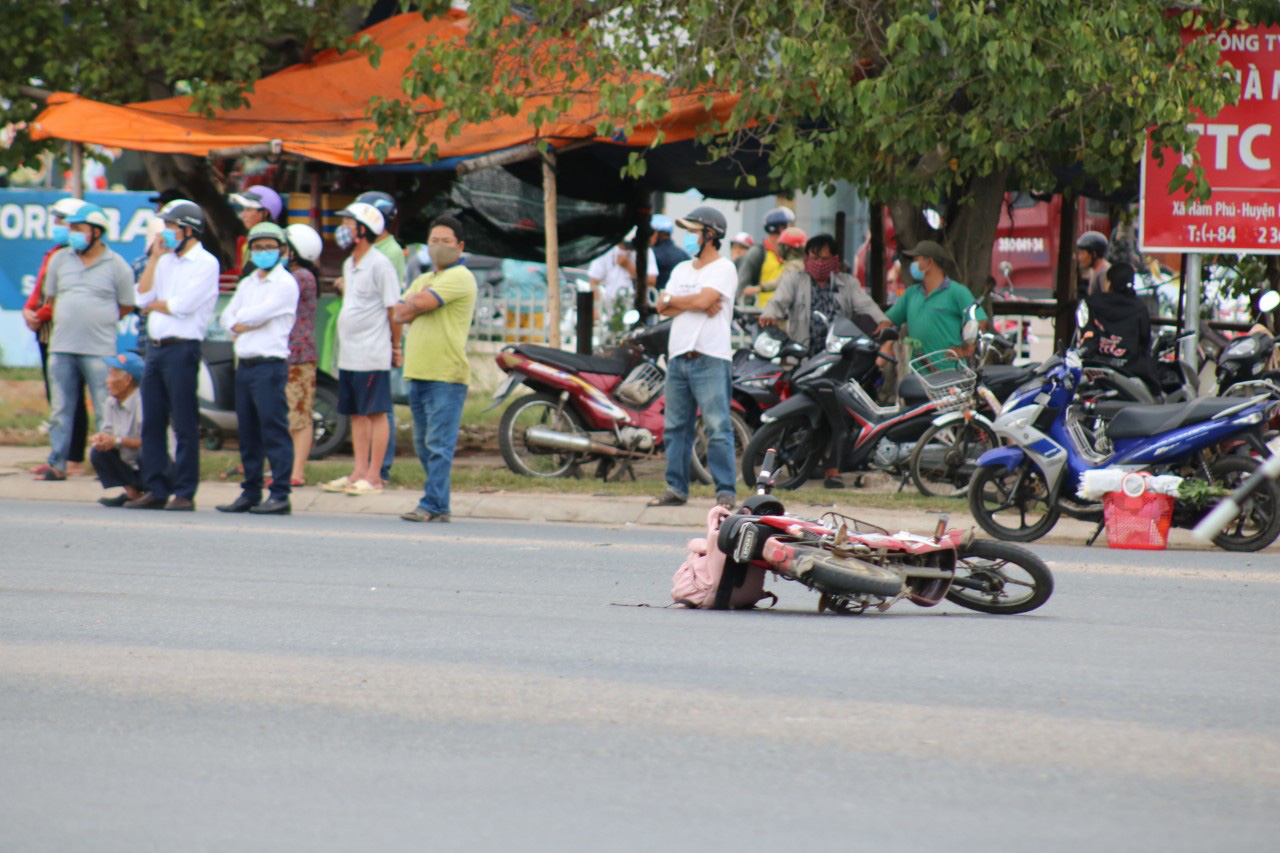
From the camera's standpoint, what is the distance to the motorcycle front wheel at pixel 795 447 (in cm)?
1262

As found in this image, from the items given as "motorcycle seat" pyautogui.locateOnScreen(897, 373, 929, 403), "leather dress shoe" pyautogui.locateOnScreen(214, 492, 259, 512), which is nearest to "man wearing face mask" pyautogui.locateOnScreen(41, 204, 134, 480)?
"leather dress shoe" pyautogui.locateOnScreen(214, 492, 259, 512)

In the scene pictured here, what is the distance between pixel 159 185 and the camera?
55.8ft

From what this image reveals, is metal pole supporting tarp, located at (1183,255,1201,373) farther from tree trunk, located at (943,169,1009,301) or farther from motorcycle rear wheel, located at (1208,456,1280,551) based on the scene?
motorcycle rear wheel, located at (1208,456,1280,551)

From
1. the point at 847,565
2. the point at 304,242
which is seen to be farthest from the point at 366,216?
the point at 847,565

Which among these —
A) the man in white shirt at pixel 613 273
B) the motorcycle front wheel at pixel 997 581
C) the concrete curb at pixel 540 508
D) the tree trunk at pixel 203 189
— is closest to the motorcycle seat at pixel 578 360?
the concrete curb at pixel 540 508

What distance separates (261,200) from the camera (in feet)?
43.8

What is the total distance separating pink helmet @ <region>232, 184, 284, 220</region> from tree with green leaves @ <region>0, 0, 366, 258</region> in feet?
3.47

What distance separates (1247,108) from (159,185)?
34.1 feet

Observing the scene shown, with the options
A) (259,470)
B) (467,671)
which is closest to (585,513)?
(259,470)

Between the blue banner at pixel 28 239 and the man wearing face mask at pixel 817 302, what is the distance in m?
8.38

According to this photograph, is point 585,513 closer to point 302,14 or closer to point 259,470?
point 259,470

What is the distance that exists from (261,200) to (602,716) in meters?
8.79

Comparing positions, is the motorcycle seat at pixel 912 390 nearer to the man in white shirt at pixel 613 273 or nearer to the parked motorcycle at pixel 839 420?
the parked motorcycle at pixel 839 420

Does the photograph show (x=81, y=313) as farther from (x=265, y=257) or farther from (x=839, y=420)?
(x=839, y=420)
